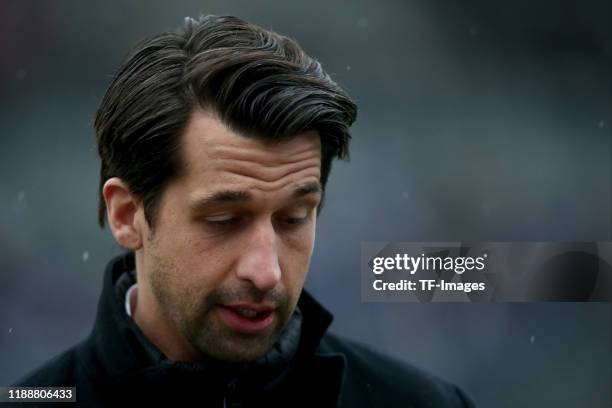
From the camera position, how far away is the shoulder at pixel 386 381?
2.74m

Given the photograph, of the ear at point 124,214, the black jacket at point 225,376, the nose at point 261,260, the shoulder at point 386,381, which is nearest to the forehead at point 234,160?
the nose at point 261,260

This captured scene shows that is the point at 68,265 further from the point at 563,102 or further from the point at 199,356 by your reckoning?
the point at 563,102

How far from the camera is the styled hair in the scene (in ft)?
7.43

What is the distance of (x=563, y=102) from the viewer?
5148mm

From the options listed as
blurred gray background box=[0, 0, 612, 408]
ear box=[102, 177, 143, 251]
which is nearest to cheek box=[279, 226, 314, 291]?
ear box=[102, 177, 143, 251]

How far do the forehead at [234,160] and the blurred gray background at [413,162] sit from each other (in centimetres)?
203

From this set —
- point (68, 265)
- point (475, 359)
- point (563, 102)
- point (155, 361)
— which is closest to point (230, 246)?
point (155, 361)

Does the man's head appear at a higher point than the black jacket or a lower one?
higher

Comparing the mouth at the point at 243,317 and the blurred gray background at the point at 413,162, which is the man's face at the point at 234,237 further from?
the blurred gray background at the point at 413,162

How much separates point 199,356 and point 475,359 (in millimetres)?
2734

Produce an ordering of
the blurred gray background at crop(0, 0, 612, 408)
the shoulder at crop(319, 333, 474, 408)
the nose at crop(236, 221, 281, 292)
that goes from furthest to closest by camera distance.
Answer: the blurred gray background at crop(0, 0, 612, 408) < the shoulder at crop(319, 333, 474, 408) < the nose at crop(236, 221, 281, 292)

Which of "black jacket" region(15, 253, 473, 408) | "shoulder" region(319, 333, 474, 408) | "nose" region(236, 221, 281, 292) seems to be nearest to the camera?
"nose" region(236, 221, 281, 292)

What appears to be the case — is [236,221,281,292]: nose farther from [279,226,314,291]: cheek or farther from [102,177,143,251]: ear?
[102,177,143,251]: ear

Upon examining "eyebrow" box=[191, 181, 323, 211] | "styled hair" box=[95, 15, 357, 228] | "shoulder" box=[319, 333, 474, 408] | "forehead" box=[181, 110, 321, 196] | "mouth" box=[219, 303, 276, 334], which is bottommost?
"shoulder" box=[319, 333, 474, 408]
